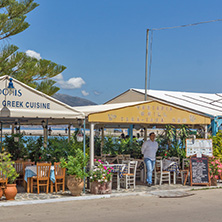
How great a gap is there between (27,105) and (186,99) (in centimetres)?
1002

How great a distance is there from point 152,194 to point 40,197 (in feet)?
9.13

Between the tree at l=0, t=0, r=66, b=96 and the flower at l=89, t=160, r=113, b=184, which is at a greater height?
the tree at l=0, t=0, r=66, b=96

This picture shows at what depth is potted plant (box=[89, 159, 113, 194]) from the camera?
9.88 metres

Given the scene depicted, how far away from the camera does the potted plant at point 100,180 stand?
9.88m

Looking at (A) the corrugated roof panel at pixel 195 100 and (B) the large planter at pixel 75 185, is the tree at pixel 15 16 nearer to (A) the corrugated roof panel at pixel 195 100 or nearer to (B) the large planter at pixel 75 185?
(A) the corrugated roof panel at pixel 195 100

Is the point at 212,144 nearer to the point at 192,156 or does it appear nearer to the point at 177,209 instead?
the point at 192,156

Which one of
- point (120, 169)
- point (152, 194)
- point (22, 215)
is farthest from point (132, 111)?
point (22, 215)

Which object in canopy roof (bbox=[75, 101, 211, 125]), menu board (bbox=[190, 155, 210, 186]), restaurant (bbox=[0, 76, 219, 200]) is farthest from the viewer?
menu board (bbox=[190, 155, 210, 186])

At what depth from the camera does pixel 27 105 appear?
944 cm

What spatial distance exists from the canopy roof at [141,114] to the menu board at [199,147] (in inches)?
24.4

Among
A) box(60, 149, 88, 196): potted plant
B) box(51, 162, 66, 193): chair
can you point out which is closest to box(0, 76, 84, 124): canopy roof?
box(60, 149, 88, 196): potted plant

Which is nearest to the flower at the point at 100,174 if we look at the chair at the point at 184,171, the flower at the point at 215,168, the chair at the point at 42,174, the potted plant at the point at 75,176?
the potted plant at the point at 75,176

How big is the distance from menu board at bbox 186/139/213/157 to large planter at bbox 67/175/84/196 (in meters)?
3.60

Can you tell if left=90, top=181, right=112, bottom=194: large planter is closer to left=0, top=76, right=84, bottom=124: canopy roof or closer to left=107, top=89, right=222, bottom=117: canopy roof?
left=0, top=76, right=84, bottom=124: canopy roof
